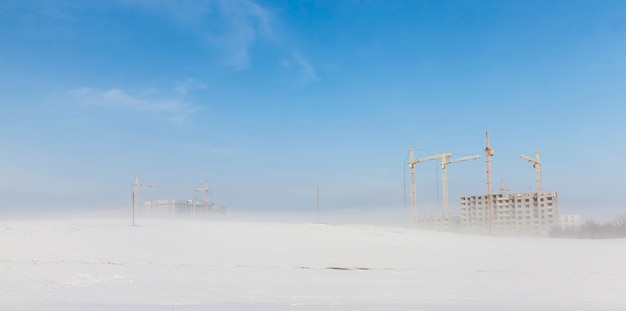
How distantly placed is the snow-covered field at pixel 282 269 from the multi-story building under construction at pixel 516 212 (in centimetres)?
5955

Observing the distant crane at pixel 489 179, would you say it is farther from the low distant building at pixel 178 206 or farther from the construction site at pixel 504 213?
the low distant building at pixel 178 206

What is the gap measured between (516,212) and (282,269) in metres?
78.7

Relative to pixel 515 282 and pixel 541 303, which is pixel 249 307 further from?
pixel 515 282

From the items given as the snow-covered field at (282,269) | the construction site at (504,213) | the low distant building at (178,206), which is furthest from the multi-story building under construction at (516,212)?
the snow-covered field at (282,269)

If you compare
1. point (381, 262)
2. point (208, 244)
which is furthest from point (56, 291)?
A: point (381, 262)

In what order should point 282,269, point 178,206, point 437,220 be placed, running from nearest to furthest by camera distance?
point 282,269 → point 178,206 → point 437,220

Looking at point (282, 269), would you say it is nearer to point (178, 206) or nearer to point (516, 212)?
point (178, 206)

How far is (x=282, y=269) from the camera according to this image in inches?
590

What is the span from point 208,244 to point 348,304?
9.76 m

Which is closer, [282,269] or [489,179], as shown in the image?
[282,269]

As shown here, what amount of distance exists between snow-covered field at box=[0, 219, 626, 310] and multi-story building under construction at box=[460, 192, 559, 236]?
5955 cm

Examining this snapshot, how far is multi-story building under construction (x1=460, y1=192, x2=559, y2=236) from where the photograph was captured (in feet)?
269

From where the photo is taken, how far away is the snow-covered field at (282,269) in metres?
9.74

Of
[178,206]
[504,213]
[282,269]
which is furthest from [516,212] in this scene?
[282,269]
